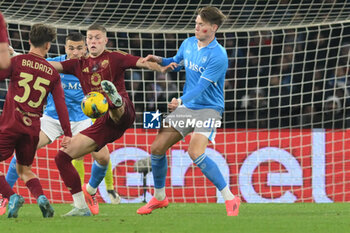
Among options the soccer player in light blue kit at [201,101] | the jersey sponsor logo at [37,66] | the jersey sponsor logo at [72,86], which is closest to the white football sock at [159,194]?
the soccer player in light blue kit at [201,101]

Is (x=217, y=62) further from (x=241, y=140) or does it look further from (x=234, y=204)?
(x=241, y=140)

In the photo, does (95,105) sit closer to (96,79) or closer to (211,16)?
(96,79)

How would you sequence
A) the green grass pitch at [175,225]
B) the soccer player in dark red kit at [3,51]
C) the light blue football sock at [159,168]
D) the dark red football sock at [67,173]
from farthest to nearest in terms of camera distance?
the light blue football sock at [159,168] → the dark red football sock at [67,173] → the green grass pitch at [175,225] → the soccer player in dark red kit at [3,51]

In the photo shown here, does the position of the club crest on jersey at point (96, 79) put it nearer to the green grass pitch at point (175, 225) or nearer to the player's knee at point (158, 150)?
the player's knee at point (158, 150)

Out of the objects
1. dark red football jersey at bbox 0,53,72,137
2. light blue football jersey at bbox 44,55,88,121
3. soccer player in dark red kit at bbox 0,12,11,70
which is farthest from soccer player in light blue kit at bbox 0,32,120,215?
soccer player in dark red kit at bbox 0,12,11,70

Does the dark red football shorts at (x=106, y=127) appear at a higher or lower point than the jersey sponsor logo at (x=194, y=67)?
lower

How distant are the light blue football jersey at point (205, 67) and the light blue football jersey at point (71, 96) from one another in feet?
5.33

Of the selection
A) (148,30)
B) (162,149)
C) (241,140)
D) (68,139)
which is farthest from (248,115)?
(68,139)

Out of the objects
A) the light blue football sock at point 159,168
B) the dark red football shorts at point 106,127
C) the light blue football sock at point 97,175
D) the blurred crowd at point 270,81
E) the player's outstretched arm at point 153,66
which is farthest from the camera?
the blurred crowd at point 270,81

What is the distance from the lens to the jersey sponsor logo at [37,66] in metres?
5.67

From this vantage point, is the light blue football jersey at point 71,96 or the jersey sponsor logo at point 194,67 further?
the light blue football jersey at point 71,96

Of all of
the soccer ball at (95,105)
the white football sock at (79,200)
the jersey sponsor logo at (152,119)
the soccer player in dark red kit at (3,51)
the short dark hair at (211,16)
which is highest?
the short dark hair at (211,16)

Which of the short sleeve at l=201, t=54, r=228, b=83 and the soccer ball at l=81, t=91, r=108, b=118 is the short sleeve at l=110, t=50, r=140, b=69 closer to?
the soccer ball at l=81, t=91, r=108, b=118

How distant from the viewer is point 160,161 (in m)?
6.43
